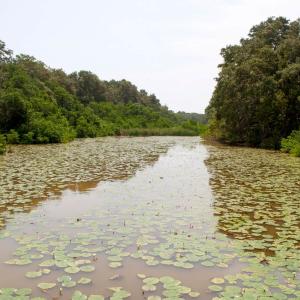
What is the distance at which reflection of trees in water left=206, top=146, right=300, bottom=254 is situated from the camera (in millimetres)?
5621

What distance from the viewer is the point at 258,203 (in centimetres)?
768

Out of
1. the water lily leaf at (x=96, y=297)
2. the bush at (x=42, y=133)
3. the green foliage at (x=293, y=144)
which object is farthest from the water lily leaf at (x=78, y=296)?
the bush at (x=42, y=133)

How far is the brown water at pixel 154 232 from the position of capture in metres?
4.01

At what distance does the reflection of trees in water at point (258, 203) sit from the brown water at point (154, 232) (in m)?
0.02

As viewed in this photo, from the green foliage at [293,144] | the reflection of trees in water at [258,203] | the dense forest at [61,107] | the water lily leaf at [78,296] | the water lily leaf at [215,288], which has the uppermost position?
the dense forest at [61,107]

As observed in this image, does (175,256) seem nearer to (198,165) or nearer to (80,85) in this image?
(198,165)

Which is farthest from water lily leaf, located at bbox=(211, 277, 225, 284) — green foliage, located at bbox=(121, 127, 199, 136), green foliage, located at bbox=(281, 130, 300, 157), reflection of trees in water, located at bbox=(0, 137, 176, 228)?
green foliage, located at bbox=(121, 127, 199, 136)

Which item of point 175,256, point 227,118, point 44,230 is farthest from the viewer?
point 227,118

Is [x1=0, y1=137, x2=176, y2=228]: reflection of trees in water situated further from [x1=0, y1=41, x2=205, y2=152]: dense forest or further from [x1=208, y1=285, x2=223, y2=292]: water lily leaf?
[x1=0, y1=41, x2=205, y2=152]: dense forest

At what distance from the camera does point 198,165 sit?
14.4m

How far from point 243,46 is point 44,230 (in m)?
22.6

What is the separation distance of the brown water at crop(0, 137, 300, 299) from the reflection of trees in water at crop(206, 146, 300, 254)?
22 millimetres

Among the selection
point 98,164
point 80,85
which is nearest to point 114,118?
point 80,85

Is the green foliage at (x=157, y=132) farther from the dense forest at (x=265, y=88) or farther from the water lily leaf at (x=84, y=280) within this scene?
the water lily leaf at (x=84, y=280)
